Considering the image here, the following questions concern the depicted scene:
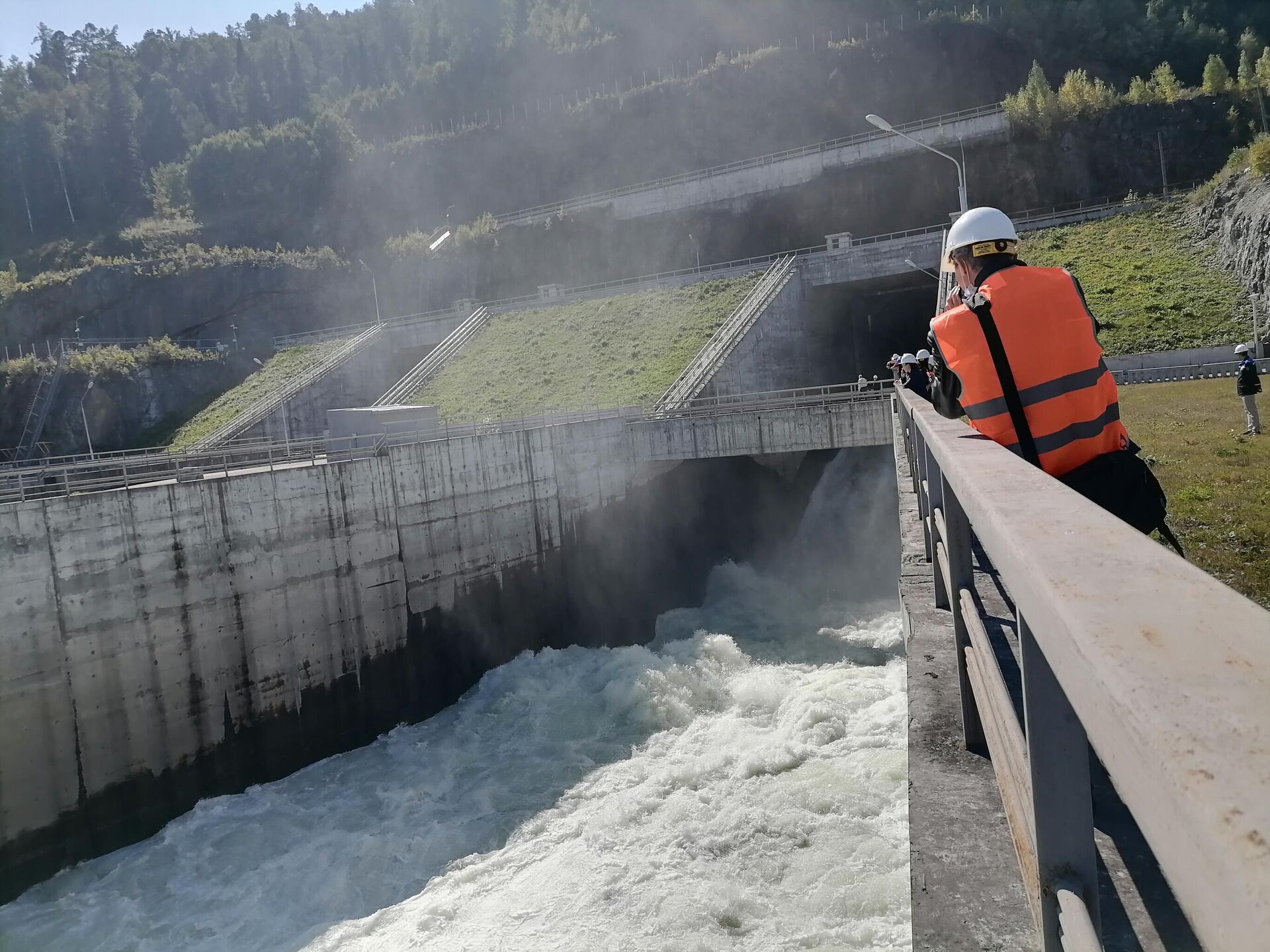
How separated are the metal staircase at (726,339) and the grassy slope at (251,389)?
73.7ft

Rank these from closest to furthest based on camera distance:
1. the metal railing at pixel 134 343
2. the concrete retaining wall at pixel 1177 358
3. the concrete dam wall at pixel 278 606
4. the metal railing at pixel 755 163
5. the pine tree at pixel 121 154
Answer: the concrete dam wall at pixel 278 606
the concrete retaining wall at pixel 1177 358
the metal railing at pixel 755 163
the metal railing at pixel 134 343
the pine tree at pixel 121 154

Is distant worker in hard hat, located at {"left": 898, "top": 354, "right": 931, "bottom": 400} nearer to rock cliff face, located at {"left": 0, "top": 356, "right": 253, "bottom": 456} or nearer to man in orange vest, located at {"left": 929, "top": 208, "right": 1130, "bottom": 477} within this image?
man in orange vest, located at {"left": 929, "top": 208, "right": 1130, "bottom": 477}

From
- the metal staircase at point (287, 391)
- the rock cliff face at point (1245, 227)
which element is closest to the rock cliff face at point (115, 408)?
the metal staircase at point (287, 391)

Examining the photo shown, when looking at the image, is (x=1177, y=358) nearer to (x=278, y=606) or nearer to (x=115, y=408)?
(x=278, y=606)

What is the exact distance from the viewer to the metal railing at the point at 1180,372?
20.1 meters

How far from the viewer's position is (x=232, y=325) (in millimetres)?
51781

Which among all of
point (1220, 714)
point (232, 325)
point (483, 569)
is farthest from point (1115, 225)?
point (232, 325)

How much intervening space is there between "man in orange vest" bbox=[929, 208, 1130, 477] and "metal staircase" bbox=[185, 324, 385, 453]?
32.0 m

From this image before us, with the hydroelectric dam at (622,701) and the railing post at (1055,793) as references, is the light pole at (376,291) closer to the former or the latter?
the hydroelectric dam at (622,701)

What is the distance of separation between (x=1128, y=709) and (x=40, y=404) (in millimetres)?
51486

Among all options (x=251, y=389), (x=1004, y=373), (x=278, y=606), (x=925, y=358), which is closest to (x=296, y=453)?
(x=278, y=606)

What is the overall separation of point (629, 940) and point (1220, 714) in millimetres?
10531

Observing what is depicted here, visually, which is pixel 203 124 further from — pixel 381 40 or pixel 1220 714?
pixel 1220 714

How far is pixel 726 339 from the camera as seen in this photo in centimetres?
3073
